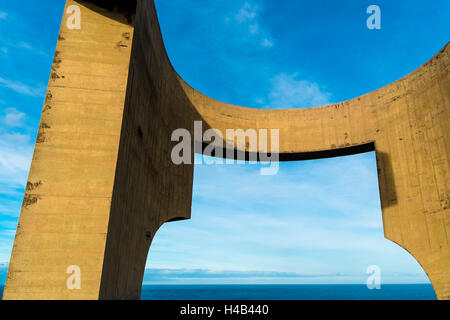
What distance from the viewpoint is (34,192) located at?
17.6ft

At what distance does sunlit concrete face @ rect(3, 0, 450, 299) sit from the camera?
5.24 m

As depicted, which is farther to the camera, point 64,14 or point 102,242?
point 64,14

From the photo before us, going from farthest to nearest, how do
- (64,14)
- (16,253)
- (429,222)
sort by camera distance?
1. (429,222)
2. (64,14)
3. (16,253)

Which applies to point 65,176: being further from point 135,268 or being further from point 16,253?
point 135,268

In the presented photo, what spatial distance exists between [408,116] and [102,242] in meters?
10.4

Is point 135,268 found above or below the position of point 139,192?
below

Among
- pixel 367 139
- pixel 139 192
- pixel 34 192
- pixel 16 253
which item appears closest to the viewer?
pixel 16 253

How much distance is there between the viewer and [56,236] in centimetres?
521

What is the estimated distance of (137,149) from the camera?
7.37 meters

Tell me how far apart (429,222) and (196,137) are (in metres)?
7.98

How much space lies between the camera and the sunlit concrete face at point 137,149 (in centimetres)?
524
